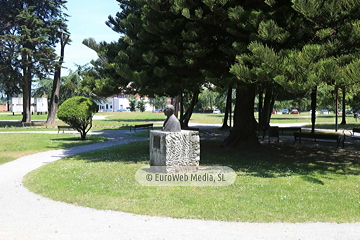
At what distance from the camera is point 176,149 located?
25.0 feet

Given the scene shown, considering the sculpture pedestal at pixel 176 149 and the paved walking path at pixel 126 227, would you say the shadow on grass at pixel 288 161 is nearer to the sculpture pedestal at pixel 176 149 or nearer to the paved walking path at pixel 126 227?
the sculpture pedestal at pixel 176 149

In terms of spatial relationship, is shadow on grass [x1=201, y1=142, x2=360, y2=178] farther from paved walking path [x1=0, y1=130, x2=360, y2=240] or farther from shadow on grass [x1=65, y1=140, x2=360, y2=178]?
paved walking path [x1=0, y1=130, x2=360, y2=240]

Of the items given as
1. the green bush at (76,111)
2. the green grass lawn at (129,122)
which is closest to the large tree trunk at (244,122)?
the green bush at (76,111)

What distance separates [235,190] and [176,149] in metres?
1.76

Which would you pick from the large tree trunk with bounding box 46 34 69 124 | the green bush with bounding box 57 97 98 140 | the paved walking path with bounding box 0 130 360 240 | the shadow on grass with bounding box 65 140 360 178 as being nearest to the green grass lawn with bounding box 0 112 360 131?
the large tree trunk with bounding box 46 34 69 124

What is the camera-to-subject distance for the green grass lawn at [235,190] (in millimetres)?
5289

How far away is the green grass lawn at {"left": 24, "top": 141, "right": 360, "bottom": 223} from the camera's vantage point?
5289 mm

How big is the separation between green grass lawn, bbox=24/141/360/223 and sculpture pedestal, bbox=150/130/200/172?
2.86ft

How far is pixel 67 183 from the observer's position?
734 centimetres

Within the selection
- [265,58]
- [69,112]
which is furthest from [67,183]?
[69,112]

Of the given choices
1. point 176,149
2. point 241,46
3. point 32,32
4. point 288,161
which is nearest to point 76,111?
Answer: point 176,149

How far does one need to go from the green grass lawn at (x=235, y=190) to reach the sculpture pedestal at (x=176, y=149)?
0.87m

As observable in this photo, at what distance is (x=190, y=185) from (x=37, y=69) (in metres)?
25.5

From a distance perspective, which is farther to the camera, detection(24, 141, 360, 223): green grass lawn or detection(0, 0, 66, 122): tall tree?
detection(0, 0, 66, 122): tall tree
